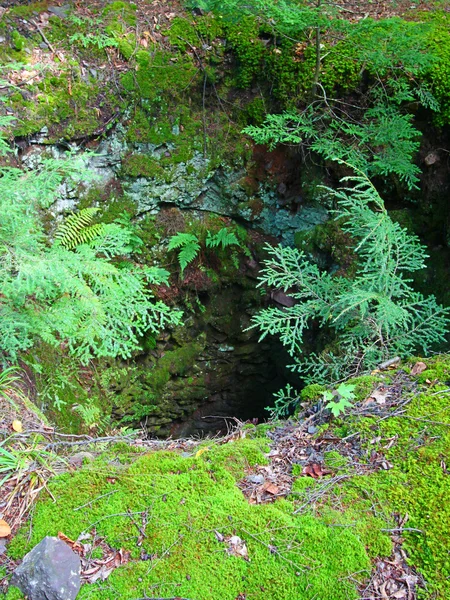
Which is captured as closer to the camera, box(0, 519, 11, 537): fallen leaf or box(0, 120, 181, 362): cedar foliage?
box(0, 519, 11, 537): fallen leaf

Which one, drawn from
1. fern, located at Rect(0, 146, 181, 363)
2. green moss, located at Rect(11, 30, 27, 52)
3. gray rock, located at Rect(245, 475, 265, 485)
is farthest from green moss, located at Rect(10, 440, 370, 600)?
green moss, located at Rect(11, 30, 27, 52)

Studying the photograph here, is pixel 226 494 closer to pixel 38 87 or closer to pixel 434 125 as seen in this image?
pixel 434 125

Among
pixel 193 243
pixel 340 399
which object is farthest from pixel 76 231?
pixel 340 399

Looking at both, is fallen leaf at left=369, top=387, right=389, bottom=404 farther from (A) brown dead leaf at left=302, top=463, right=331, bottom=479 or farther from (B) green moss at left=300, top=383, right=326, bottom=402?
Answer: (A) brown dead leaf at left=302, top=463, right=331, bottom=479

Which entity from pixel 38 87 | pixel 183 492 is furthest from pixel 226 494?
pixel 38 87

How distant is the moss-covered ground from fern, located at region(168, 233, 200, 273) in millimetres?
3440

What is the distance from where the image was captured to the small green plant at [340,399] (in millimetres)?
2832

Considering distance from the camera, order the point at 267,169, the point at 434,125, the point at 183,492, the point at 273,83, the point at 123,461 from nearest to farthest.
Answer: the point at 183,492 → the point at 123,461 → the point at 434,125 → the point at 273,83 → the point at 267,169

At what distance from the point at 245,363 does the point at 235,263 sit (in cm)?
189

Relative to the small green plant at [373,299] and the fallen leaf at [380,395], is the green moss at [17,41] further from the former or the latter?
the fallen leaf at [380,395]

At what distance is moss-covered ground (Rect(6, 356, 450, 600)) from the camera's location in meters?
1.98

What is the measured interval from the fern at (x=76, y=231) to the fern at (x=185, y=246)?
1.14 metres

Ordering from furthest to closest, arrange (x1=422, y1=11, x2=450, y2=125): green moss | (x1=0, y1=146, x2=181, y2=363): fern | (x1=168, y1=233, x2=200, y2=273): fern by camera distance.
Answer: (x1=168, y1=233, x2=200, y2=273): fern
(x1=422, y1=11, x2=450, y2=125): green moss
(x1=0, y1=146, x2=181, y2=363): fern

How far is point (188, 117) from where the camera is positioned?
235 inches
